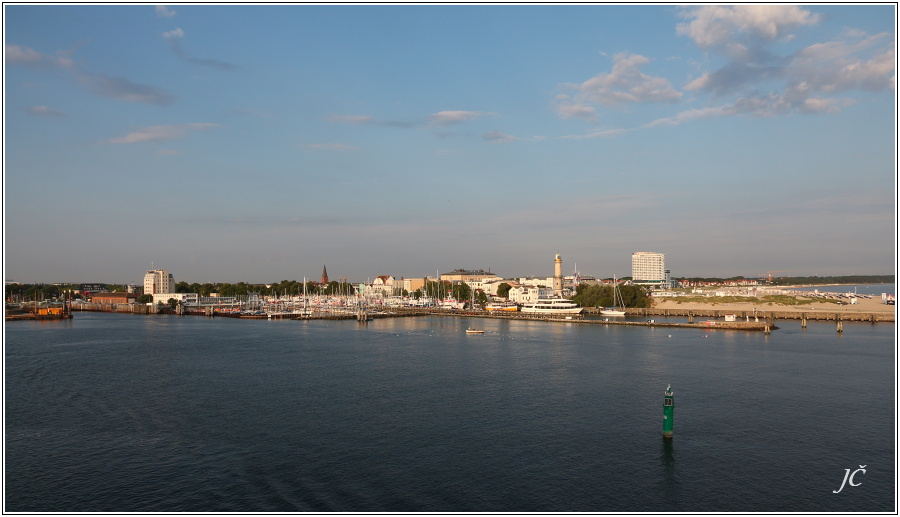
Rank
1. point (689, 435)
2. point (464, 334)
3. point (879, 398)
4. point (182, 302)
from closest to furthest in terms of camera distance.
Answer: point (689, 435)
point (879, 398)
point (464, 334)
point (182, 302)

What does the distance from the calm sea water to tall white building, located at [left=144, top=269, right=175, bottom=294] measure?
91358 millimetres

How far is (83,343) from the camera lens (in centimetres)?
4475

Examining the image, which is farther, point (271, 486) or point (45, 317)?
point (45, 317)

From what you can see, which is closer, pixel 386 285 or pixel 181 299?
pixel 181 299

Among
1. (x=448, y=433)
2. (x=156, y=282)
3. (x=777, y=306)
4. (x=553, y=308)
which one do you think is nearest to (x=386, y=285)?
(x=156, y=282)

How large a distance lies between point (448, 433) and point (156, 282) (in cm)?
11799

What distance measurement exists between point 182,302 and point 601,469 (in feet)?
313

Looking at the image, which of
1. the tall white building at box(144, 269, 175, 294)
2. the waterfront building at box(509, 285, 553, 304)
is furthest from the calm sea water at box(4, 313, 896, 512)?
the tall white building at box(144, 269, 175, 294)

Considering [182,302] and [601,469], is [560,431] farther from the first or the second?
[182,302]

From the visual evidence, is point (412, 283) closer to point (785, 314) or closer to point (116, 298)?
point (116, 298)

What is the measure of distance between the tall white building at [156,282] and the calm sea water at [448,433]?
3597 inches

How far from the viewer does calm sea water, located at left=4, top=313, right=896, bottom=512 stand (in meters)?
13.9

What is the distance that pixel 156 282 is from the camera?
122688mm

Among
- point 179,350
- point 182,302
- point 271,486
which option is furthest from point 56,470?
point 182,302
